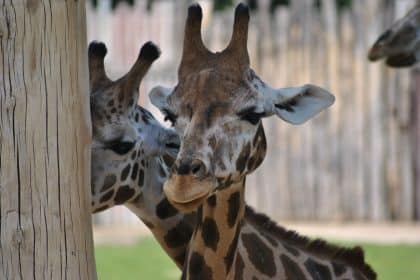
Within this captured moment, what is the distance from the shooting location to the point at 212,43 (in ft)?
49.2

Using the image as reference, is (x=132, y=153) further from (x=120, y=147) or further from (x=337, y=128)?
(x=337, y=128)

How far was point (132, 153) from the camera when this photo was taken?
18.8 ft

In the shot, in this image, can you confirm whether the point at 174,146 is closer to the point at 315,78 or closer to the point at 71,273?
the point at 71,273

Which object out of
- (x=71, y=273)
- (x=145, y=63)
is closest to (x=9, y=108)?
(x=71, y=273)

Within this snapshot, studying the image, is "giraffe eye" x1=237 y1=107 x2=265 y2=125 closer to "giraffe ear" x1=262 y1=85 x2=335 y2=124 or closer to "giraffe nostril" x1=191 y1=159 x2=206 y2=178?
"giraffe ear" x1=262 y1=85 x2=335 y2=124

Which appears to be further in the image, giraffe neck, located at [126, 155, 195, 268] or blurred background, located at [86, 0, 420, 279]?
blurred background, located at [86, 0, 420, 279]

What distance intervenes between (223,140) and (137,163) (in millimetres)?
1090

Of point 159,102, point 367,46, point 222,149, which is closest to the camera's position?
point 222,149

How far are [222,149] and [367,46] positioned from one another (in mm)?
10188

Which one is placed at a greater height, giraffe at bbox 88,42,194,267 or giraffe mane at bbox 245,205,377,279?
giraffe at bbox 88,42,194,267

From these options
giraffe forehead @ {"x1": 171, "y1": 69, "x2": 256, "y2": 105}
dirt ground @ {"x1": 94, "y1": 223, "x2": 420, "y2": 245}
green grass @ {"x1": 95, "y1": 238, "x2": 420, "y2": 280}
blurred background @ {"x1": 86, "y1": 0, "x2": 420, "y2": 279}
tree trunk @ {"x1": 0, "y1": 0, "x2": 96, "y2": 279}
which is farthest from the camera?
blurred background @ {"x1": 86, "y1": 0, "x2": 420, "y2": 279}

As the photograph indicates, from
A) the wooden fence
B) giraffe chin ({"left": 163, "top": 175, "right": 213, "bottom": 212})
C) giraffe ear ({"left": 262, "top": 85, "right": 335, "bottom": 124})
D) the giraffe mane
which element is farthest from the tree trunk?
the wooden fence

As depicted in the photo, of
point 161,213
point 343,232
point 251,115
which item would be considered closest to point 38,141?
point 251,115

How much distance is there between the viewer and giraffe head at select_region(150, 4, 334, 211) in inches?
181
